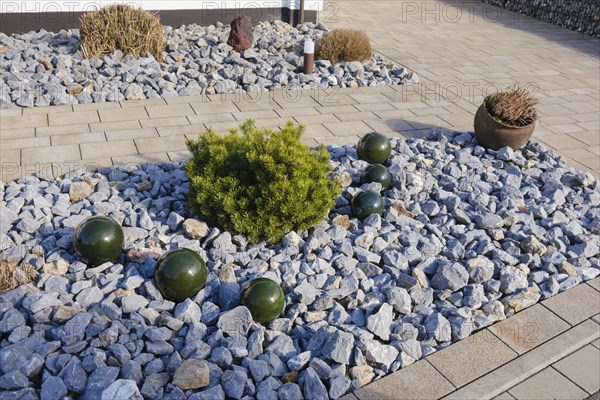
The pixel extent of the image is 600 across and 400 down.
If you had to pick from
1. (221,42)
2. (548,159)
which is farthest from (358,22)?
(548,159)

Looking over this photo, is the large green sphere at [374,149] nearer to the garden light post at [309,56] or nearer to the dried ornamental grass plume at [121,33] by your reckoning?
the garden light post at [309,56]

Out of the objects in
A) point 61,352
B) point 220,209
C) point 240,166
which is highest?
point 240,166

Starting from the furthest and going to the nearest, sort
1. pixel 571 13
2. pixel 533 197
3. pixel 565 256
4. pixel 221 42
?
1. pixel 571 13
2. pixel 221 42
3. pixel 533 197
4. pixel 565 256

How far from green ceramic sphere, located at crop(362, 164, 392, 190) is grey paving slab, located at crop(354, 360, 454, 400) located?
2183mm

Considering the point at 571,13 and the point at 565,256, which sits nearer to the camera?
the point at 565,256

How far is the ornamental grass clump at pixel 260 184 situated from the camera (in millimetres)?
4430

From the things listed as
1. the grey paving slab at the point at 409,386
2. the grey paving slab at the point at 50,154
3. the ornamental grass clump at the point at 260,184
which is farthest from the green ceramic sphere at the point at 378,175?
the grey paving slab at the point at 50,154

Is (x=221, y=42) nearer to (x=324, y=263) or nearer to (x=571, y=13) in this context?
(x=324, y=263)

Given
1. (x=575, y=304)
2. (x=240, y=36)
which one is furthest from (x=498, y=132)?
(x=240, y=36)

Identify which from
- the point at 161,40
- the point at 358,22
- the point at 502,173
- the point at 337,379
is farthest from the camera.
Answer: the point at 358,22

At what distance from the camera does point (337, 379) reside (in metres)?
3.46

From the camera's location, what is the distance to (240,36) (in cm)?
917

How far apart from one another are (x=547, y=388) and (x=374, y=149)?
2.87 m

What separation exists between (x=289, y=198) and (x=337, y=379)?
1.46 m
